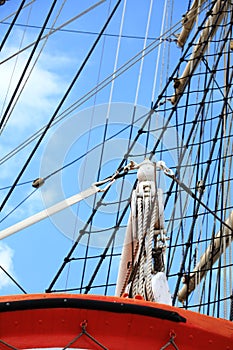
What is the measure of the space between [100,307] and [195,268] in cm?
635

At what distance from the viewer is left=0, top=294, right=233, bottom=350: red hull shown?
5.09 m

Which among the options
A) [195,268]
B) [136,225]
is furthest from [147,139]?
[136,225]

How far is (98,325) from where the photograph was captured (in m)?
5.14

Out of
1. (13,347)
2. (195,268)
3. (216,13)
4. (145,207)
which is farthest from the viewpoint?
(216,13)

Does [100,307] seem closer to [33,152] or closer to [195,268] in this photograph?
[33,152]

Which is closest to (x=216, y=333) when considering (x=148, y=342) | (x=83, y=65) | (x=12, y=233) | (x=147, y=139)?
(x=148, y=342)

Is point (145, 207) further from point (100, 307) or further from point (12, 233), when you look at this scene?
point (100, 307)

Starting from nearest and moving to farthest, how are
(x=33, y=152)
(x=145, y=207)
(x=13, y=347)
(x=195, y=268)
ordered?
(x=13, y=347) < (x=145, y=207) < (x=33, y=152) < (x=195, y=268)

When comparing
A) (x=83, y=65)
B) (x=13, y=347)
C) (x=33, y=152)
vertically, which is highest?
(x=83, y=65)

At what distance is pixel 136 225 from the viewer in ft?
22.4

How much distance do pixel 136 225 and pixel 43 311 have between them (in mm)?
1846

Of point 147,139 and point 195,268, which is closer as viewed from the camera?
point 147,139

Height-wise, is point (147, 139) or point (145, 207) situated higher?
point (147, 139)

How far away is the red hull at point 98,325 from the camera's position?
16.7ft
